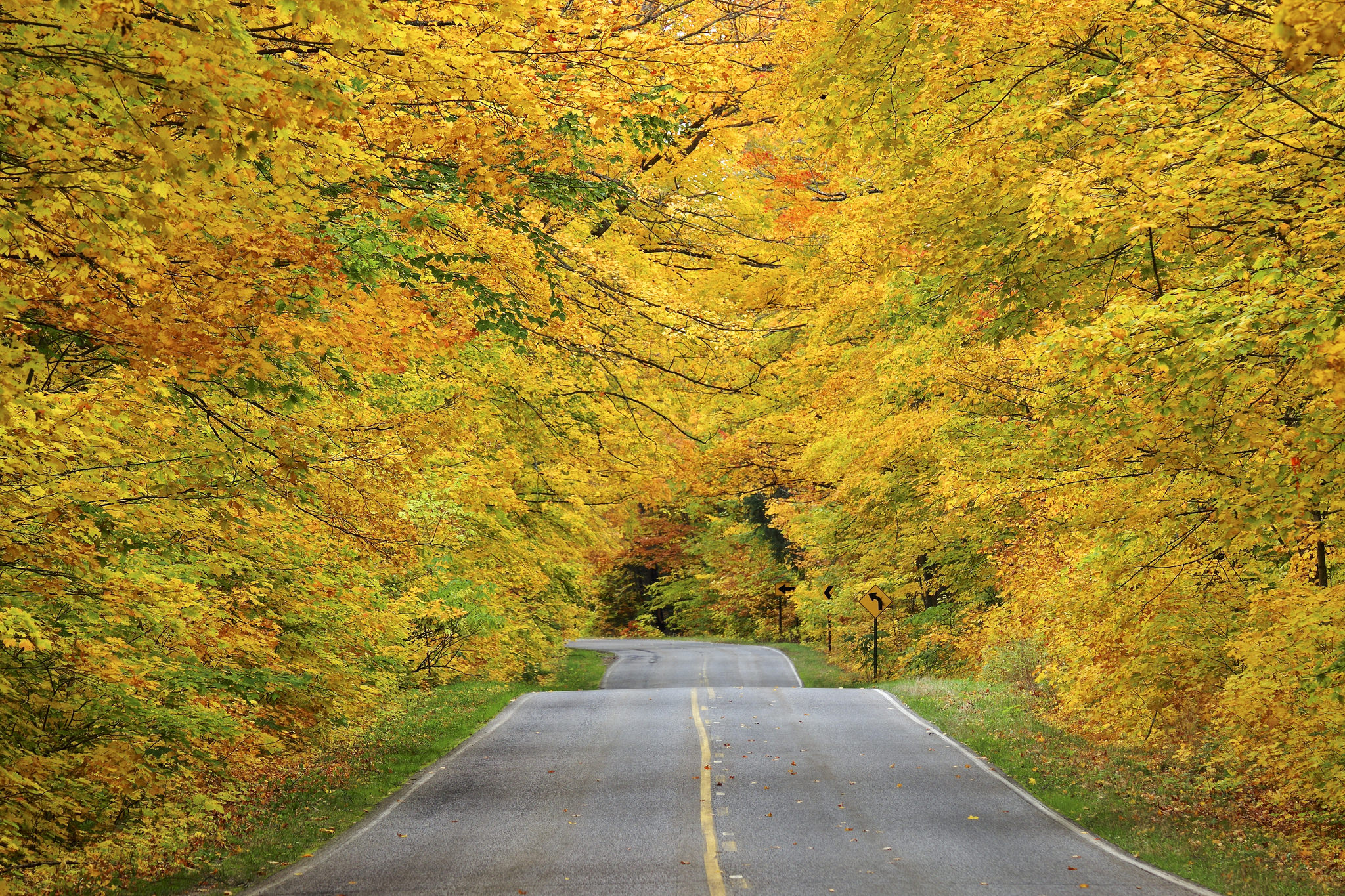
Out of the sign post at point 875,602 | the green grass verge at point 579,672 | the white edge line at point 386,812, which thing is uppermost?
the sign post at point 875,602

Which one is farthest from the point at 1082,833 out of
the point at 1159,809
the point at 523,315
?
the point at 523,315

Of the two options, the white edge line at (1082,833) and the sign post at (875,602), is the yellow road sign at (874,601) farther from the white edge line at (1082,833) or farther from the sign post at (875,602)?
the white edge line at (1082,833)

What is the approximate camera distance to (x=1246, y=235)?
9094 mm

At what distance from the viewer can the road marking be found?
8430 mm

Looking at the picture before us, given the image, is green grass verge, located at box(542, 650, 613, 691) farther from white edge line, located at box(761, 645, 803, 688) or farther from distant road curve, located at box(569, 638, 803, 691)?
white edge line, located at box(761, 645, 803, 688)

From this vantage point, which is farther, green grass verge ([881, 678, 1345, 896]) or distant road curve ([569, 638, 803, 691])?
distant road curve ([569, 638, 803, 691])

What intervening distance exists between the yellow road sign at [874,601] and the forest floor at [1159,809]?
24.0 ft

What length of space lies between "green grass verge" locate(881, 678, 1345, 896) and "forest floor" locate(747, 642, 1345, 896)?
14 millimetres

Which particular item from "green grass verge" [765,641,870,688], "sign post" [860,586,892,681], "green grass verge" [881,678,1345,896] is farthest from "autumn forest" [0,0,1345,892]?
"green grass verge" [765,641,870,688]

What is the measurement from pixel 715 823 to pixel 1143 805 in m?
4.81

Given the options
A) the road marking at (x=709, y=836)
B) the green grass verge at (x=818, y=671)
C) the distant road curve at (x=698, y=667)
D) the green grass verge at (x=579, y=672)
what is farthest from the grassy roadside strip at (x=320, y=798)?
the green grass verge at (x=818, y=671)

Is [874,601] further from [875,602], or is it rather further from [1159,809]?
[1159,809]

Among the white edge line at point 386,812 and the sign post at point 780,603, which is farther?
the sign post at point 780,603

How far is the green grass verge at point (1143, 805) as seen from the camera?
29.6 ft
